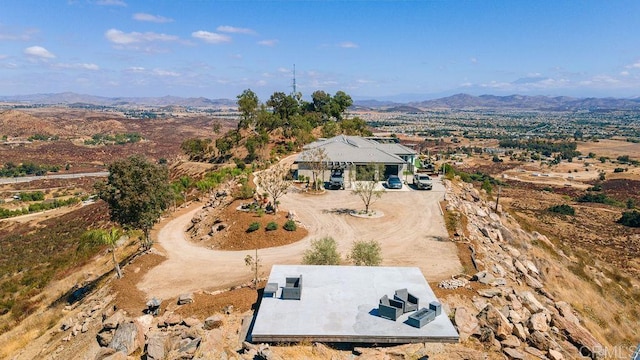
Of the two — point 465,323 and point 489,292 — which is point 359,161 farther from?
point 465,323

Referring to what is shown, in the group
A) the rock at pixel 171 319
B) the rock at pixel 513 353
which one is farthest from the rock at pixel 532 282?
the rock at pixel 171 319

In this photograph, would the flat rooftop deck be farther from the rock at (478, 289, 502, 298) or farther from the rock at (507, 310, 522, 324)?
the rock at (507, 310, 522, 324)

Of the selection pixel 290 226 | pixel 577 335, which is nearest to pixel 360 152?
pixel 290 226

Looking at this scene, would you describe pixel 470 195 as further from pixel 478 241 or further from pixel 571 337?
pixel 571 337

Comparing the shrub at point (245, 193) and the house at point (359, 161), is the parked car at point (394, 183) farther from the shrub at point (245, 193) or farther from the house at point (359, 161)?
the shrub at point (245, 193)

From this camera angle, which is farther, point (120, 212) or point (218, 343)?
point (120, 212)

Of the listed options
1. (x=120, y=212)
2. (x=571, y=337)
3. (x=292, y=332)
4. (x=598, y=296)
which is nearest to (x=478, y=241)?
(x=598, y=296)
